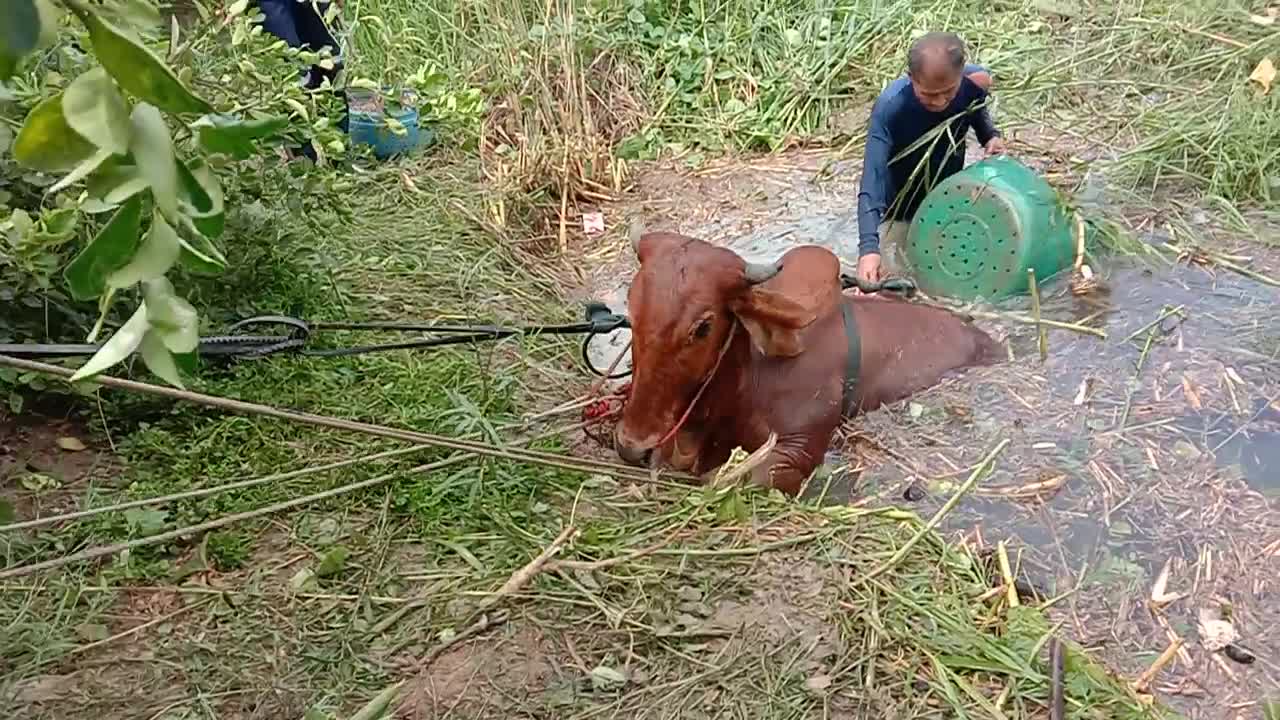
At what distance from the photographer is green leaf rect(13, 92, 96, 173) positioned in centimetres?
73

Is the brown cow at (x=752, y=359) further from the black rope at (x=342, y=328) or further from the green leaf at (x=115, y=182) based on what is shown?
the green leaf at (x=115, y=182)

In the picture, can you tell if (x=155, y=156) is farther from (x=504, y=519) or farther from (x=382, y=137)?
(x=382, y=137)

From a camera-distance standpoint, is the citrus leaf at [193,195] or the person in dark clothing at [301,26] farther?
the person in dark clothing at [301,26]

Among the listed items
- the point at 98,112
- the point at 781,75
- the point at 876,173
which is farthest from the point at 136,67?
the point at 781,75

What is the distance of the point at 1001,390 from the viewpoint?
3275 millimetres

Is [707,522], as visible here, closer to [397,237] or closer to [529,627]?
[529,627]

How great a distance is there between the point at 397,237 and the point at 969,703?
3.21 m

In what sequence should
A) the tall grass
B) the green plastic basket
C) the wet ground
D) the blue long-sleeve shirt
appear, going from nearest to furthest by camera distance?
the wet ground → the green plastic basket → the blue long-sleeve shirt → the tall grass

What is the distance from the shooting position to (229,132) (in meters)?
0.80

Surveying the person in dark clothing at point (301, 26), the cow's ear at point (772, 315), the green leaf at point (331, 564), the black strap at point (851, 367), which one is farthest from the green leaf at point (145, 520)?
the person in dark clothing at point (301, 26)

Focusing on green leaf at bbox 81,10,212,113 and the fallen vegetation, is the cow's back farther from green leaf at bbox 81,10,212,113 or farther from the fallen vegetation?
green leaf at bbox 81,10,212,113

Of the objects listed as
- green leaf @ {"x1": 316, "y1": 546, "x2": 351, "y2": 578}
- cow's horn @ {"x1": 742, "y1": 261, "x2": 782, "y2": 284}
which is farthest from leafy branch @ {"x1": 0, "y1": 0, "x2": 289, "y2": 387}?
cow's horn @ {"x1": 742, "y1": 261, "x2": 782, "y2": 284}

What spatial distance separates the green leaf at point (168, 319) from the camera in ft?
2.84

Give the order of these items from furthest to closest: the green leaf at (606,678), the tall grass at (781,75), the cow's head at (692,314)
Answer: the tall grass at (781,75) < the cow's head at (692,314) < the green leaf at (606,678)
